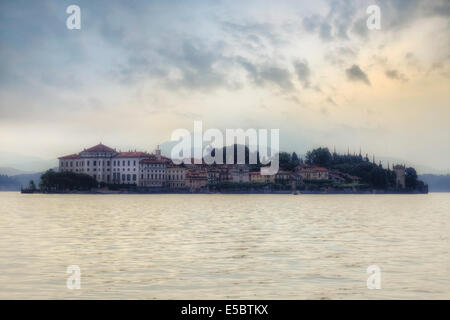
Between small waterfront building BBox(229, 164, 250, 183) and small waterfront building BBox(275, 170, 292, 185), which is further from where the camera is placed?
small waterfront building BBox(229, 164, 250, 183)

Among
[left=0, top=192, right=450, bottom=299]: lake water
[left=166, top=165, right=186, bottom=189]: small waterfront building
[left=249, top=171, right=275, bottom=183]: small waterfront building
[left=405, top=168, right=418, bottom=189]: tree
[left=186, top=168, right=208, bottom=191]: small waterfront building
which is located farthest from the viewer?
[left=405, top=168, right=418, bottom=189]: tree

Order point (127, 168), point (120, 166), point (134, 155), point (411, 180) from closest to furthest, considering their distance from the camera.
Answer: point (134, 155) → point (127, 168) → point (120, 166) → point (411, 180)

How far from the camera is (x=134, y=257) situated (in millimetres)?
17344

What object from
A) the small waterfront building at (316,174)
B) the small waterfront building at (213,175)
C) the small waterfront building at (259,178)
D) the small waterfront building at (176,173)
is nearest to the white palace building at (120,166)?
the small waterfront building at (176,173)

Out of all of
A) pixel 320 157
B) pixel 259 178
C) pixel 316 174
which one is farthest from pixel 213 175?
pixel 320 157

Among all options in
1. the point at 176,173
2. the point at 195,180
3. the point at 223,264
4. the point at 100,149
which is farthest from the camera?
the point at 100,149

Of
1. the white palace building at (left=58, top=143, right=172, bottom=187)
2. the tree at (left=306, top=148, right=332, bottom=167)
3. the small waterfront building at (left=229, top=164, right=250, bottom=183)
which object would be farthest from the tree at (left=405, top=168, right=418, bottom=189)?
the white palace building at (left=58, top=143, right=172, bottom=187)

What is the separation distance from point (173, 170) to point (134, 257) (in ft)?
441

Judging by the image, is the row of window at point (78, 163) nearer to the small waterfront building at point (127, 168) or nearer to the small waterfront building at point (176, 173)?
the small waterfront building at point (127, 168)

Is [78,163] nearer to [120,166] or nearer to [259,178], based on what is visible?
[120,166]

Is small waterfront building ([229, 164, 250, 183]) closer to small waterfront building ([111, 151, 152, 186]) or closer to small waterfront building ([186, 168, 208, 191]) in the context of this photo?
small waterfront building ([186, 168, 208, 191])

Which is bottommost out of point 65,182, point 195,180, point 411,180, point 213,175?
point 65,182
